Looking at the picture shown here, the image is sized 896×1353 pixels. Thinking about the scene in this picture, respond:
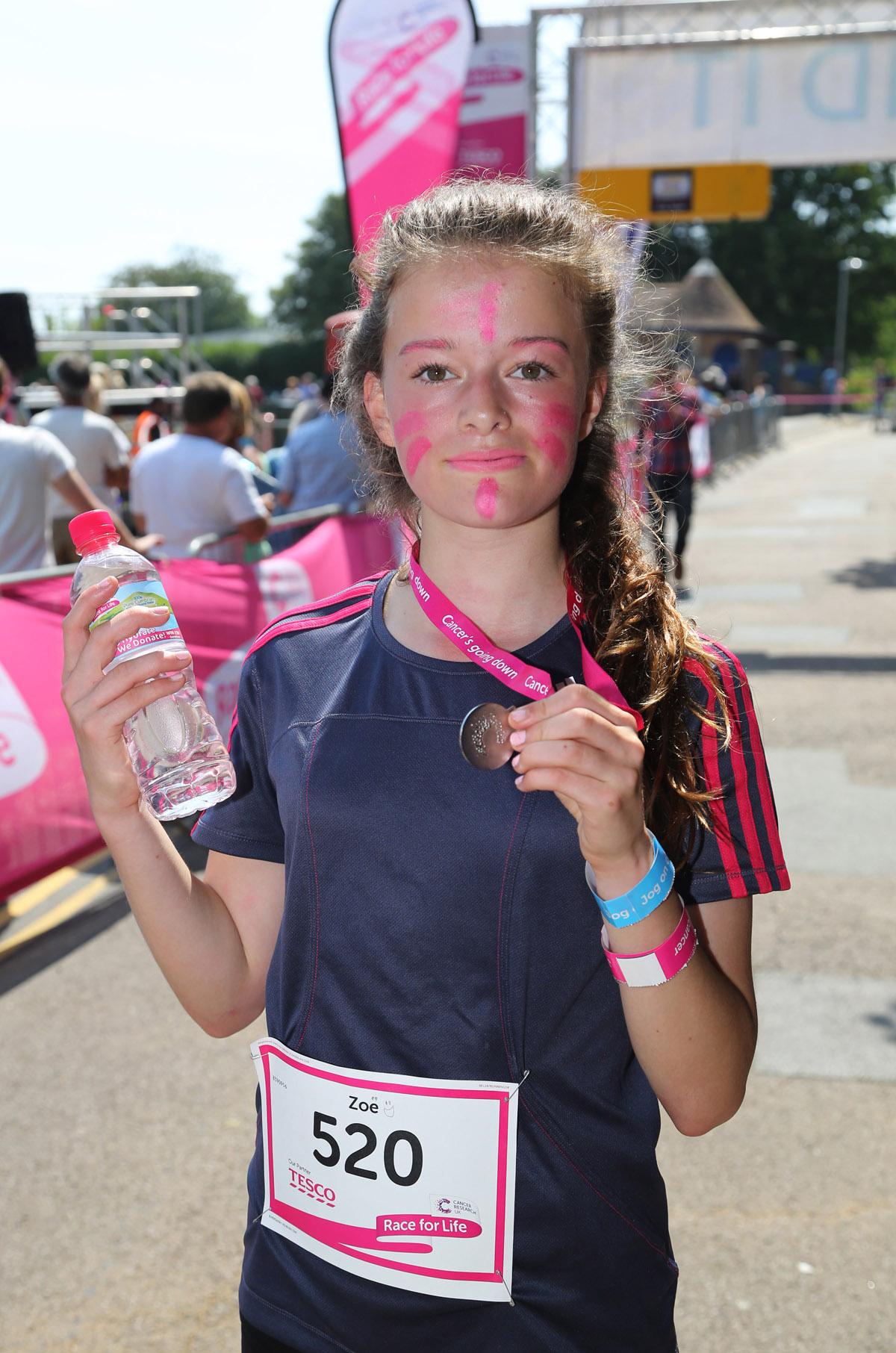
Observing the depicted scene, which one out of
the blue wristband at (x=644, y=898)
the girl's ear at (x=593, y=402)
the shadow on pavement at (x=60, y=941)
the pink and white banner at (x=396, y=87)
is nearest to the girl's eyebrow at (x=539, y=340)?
the girl's ear at (x=593, y=402)

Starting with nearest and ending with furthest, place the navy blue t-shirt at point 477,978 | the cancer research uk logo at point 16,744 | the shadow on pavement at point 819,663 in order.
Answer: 1. the navy blue t-shirt at point 477,978
2. the cancer research uk logo at point 16,744
3. the shadow on pavement at point 819,663

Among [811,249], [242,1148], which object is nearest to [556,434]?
[242,1148]

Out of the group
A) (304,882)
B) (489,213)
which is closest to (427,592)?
(304,882)

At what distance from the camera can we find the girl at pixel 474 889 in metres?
1.52

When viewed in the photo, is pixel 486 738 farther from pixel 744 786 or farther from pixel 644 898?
pixel 744 786

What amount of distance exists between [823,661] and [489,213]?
8626 mm

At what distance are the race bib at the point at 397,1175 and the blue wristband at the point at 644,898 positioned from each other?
0.29m

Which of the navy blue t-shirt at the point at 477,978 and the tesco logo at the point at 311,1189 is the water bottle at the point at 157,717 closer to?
the navy blue t-shirt at the point at 477,978

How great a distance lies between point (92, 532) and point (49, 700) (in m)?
3.36

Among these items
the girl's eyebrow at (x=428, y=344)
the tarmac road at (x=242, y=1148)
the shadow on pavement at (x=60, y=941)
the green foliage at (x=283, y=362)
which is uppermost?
the girl's eyebrow at (x=428, y=344)

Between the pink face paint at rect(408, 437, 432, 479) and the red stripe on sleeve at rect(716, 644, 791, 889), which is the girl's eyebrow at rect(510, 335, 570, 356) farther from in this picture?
the red stripe on sleeve at rect(716, 644, 791, 889)

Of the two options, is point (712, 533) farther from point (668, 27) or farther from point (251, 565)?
point (251, 565)

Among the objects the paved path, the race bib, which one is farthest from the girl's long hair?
the paved path

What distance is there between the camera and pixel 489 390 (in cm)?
161
